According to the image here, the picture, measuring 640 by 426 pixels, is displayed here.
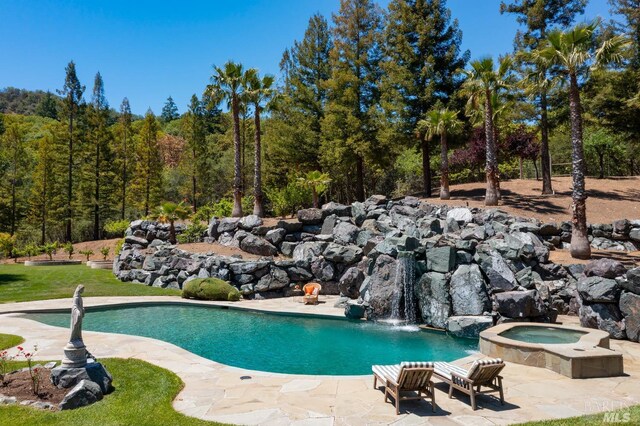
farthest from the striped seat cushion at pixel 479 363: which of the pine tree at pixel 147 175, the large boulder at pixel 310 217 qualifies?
the pine tree at pixel 147 175

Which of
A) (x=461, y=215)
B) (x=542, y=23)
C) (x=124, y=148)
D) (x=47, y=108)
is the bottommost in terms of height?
(x=461, y=215)

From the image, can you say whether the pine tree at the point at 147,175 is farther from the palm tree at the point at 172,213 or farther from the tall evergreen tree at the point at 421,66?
the tall evergreen tree at the point at 421,66

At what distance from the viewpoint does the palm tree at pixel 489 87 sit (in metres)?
22.7

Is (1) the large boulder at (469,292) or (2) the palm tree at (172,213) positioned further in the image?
(2) the palm tree at (172,213)

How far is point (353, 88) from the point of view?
30875 millimetres

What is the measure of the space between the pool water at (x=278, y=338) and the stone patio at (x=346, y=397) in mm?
1337

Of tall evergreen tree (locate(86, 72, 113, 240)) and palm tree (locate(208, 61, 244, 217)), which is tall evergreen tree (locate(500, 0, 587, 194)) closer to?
palm tree (locate(208, 61, 244, 217))

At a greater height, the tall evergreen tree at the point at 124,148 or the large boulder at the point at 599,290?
the tall evergreen tree at the point at 124,148

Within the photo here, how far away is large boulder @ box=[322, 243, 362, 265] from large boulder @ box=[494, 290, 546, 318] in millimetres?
7599

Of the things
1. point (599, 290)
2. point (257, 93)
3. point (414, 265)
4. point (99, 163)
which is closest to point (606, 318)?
point (599, 290)

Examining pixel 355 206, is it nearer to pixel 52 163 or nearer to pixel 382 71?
pixel 382 71

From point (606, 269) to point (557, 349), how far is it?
15.7 ft

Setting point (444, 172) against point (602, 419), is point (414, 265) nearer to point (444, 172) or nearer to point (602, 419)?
point (602, 419)

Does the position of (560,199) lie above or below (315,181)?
below
